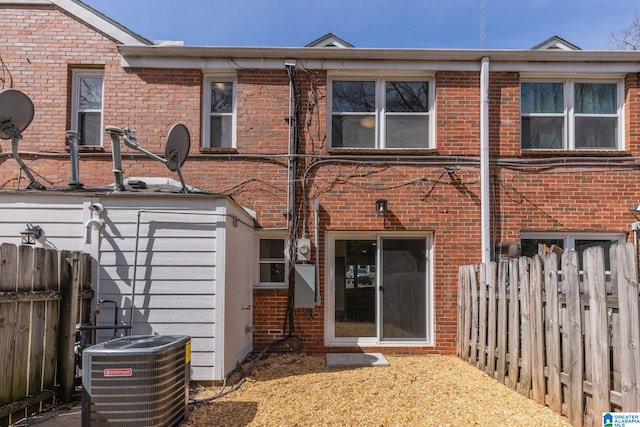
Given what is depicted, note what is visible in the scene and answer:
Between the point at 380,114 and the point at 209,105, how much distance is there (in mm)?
3317

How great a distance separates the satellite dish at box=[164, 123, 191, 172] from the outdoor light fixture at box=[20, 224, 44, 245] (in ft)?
6.07

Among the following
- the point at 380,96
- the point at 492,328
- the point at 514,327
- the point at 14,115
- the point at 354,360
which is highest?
the point at 380,96

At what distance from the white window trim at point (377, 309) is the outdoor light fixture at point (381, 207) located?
0.37 metres

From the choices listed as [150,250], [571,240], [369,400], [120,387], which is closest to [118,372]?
[120,387]

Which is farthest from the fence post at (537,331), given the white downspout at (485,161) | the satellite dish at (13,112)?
the satellite dish at (13,112)

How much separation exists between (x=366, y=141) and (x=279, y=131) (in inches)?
66.2

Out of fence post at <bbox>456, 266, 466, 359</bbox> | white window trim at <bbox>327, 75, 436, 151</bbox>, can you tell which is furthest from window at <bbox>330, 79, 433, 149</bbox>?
fence post at <bbox>456, 266, 466, 359</bbox>

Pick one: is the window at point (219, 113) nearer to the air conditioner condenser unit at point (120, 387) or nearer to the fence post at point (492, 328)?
the air conditioner condenser unit at point (120, 387)

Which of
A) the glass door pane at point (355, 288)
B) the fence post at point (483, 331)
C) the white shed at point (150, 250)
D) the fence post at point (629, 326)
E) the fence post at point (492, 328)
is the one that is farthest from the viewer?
the glass door pane at point (355, 288)

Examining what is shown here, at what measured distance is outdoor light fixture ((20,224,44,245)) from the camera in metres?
5.40

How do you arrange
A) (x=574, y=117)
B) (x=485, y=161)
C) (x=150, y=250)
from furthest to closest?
(x=574, y=117), (x=485, y=161), (x=150, y=250)

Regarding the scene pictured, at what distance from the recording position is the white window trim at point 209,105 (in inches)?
316

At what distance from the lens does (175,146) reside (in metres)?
6.32

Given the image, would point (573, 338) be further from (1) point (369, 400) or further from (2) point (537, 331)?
(1) point (369, 400)
